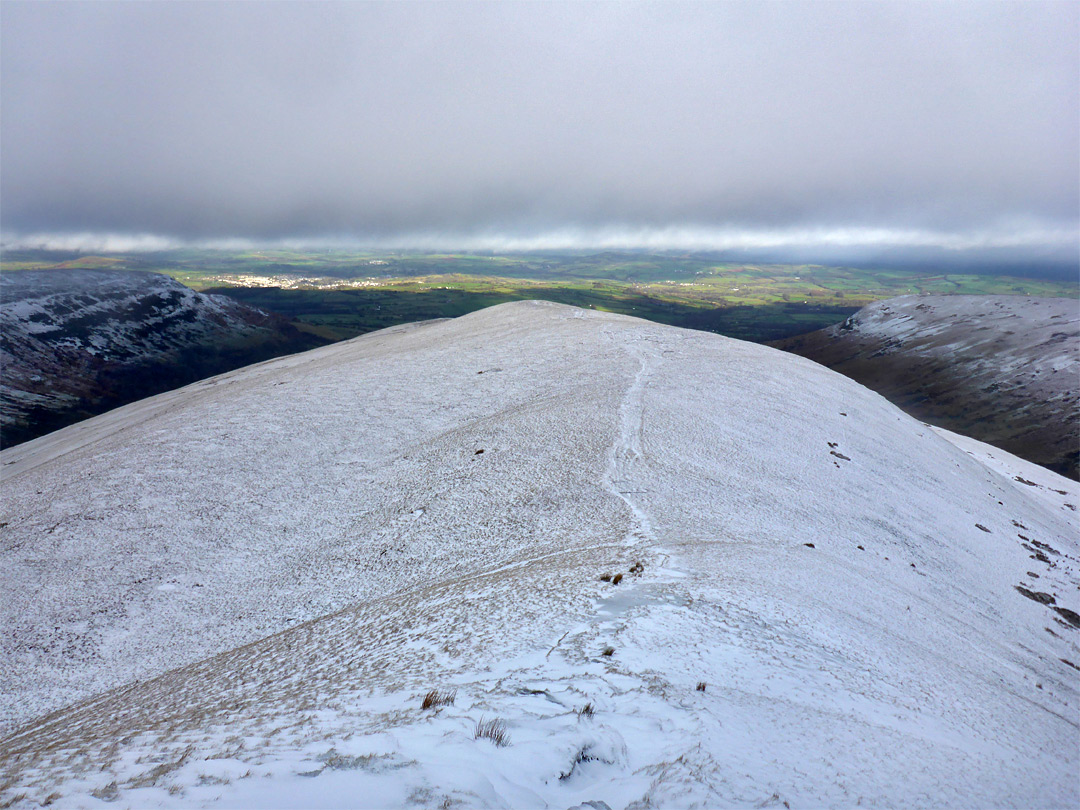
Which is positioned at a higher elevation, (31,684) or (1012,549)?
(31,684)

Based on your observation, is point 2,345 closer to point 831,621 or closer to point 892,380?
point 831,621

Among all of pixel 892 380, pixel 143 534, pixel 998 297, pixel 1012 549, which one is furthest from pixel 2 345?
pixel 998 297

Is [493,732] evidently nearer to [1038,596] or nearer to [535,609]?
[535,609]

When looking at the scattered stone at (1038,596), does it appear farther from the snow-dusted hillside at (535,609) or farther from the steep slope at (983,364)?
the steep slope at (983,364)

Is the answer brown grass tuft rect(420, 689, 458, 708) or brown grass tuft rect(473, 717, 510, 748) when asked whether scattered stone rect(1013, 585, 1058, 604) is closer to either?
brown grass tuft rect(473, 717, 510, 748)

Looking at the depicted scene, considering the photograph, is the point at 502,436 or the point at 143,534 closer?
the point at 143,534

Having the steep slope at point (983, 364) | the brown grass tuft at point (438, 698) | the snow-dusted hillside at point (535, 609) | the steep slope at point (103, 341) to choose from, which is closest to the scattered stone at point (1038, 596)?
the snow-dusted hillside at point (535, 609)
